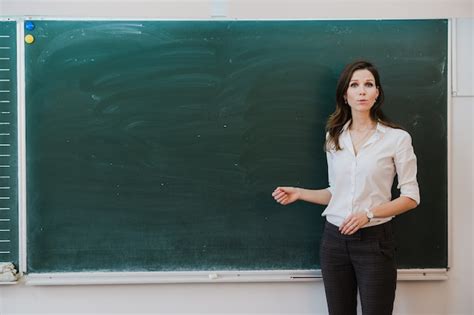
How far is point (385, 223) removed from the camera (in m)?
1.83

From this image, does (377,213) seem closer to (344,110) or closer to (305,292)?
(344,110)

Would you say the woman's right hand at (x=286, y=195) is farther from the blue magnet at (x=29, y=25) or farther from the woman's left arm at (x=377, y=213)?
the blue magnet at (x=29, y=25)

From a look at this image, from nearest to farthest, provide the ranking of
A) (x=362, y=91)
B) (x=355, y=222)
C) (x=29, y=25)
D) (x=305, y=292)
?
(x=355, y=222) → (x=362, y=91) → (x=29, y=25) → (x=305, y=292)

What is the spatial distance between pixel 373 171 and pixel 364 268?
1.46 ft

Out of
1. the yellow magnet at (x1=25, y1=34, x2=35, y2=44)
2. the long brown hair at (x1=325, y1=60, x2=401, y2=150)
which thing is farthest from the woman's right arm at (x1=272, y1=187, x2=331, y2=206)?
the yellow magnet at (x1=25, y1=34, x2=35, y2=44)

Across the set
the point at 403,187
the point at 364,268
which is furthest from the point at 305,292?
the point at 403,187

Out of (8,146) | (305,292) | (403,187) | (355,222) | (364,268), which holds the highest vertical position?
(8,146)

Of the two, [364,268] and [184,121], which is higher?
[184,121]

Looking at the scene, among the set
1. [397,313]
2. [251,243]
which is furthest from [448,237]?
[251,243]

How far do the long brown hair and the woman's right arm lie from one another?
24cm

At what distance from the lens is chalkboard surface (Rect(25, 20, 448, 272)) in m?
2.09

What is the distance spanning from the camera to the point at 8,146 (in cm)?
210

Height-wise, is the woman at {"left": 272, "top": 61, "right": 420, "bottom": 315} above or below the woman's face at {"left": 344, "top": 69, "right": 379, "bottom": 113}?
below

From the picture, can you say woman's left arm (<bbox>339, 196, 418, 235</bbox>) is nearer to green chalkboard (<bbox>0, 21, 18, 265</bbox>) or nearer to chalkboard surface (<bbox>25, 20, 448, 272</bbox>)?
chalkboard surface (<bbox>25, 20, 448, 272</bbox>)
